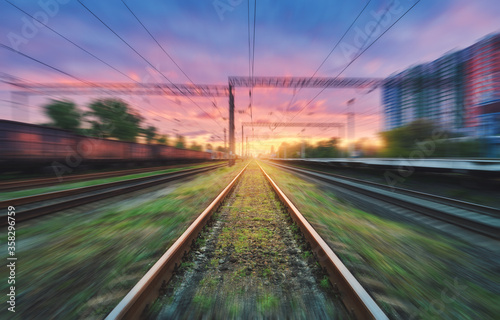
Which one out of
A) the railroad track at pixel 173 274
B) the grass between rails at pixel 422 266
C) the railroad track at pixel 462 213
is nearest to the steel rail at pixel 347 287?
the railroad track at pixel 173 274

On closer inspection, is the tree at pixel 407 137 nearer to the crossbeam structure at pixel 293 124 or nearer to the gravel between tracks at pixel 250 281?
the crossbeam structure at pixel 293 124

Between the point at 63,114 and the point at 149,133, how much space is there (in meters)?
21.1

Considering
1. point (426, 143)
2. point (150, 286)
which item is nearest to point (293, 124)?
point (426, 143)

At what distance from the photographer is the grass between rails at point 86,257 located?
75.7 inches

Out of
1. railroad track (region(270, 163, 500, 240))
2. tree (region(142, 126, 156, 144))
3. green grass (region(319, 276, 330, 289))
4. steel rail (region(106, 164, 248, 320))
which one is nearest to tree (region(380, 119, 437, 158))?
railroad track (region(270, 163, 500, 240))

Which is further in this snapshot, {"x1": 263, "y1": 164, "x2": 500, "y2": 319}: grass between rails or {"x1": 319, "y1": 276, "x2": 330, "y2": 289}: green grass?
{"x1": 319, "y1": 276, "x2": 330, "y2": 289}: green grass

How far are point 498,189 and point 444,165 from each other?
181cm

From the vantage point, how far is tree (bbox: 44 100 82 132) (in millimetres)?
37094

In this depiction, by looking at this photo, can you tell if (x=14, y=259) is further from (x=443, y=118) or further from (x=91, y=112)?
(x=91, y=112)

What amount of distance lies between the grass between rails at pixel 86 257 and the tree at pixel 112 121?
45658 mm

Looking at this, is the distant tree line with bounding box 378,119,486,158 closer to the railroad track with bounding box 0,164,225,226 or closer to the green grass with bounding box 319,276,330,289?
the green grass with bounding box 319,276,330,289

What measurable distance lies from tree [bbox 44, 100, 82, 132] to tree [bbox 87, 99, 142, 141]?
3109 millimetres

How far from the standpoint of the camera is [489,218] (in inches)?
193

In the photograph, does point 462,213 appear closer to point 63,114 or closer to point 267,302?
point 267,302
